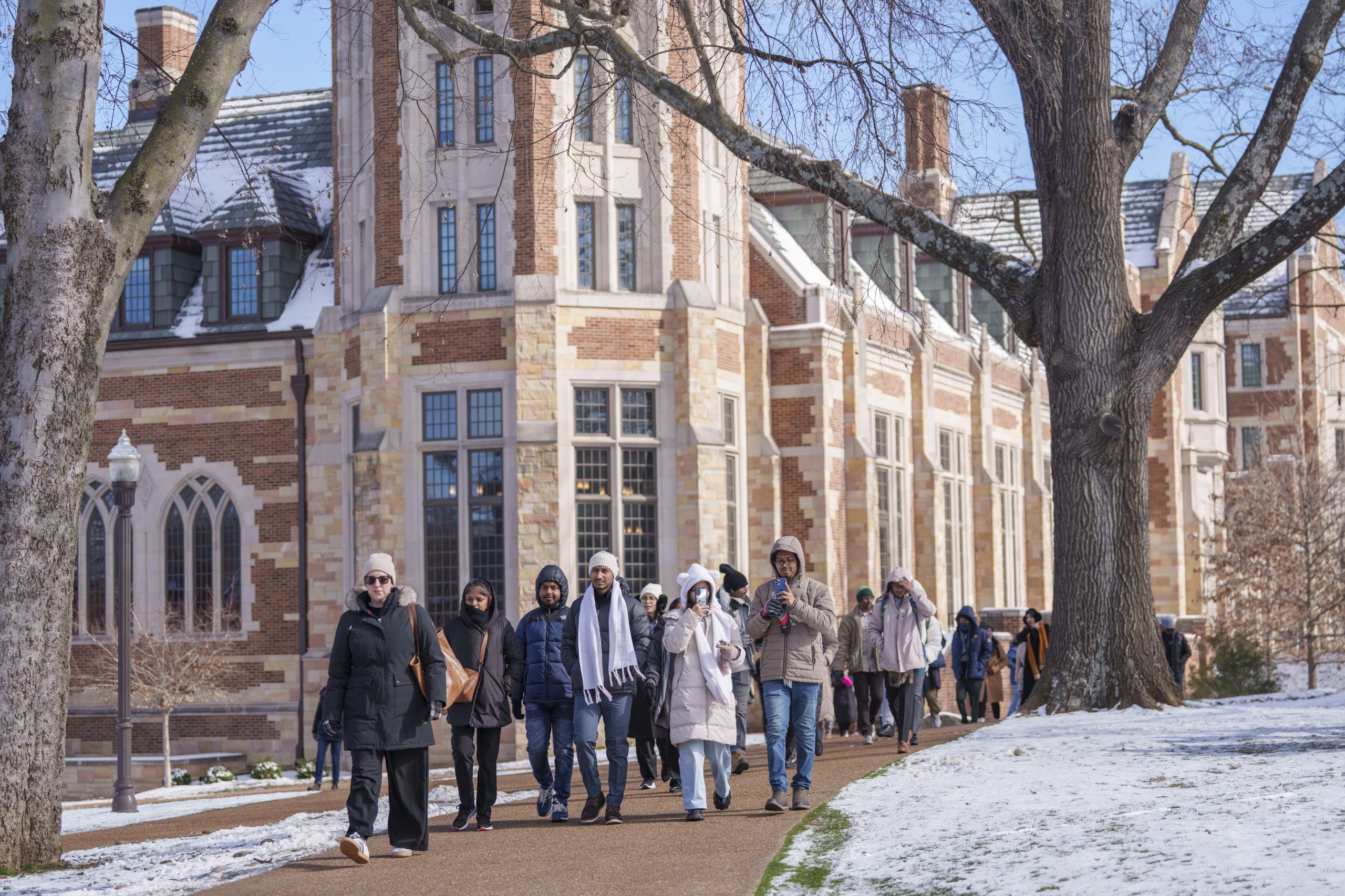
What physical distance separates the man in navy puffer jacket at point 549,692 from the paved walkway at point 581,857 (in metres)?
0.24

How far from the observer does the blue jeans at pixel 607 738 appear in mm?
10531

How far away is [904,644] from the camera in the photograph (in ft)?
48.5

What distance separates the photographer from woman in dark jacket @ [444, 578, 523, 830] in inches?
424

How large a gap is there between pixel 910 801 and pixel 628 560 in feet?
44.6

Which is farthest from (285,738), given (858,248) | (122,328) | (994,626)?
(858,248)

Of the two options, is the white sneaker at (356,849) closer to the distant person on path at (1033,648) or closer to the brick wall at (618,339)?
the distant person on path at (1033,648)

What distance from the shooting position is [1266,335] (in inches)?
2121

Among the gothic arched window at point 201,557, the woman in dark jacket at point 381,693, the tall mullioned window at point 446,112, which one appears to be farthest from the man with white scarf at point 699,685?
the gothic arched window at point 201,557

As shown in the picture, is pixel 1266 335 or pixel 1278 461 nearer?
pixel 1278 461

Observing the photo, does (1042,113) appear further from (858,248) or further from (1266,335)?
(1266,335)

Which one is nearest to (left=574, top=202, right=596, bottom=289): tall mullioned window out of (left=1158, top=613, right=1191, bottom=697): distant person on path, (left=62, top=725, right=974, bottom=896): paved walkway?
(left=1158, top=613, right=1191, bottom=697): distant person on path

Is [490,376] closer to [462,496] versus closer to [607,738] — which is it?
[462,496]

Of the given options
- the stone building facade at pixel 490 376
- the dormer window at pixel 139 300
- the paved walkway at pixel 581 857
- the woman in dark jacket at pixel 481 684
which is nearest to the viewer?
the paved walkway at pixel 581 857

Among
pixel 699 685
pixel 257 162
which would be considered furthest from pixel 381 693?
pixel 257 162
